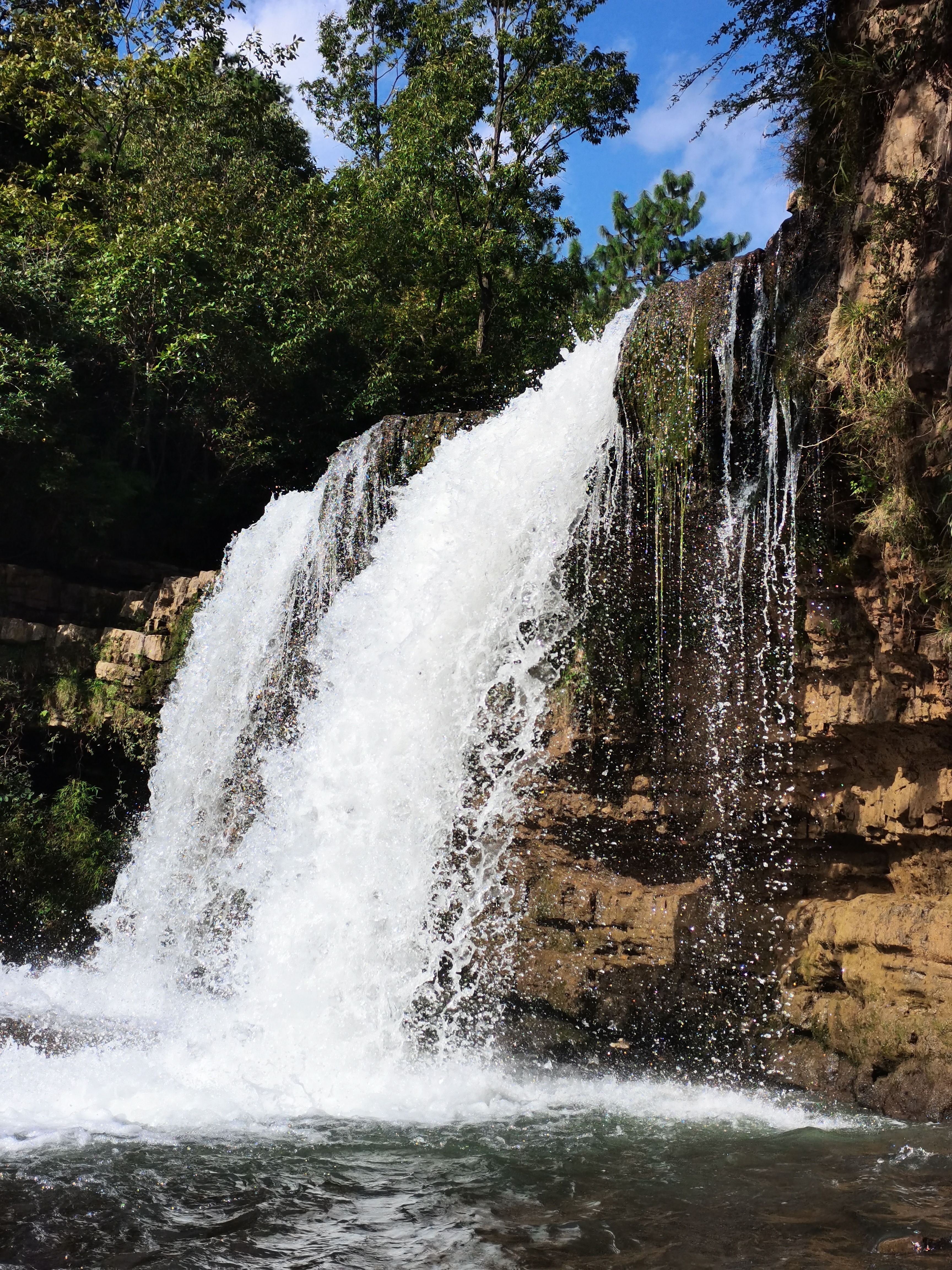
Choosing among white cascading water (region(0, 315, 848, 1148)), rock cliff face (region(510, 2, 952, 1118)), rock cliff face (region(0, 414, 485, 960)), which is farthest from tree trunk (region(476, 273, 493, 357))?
rock cliff face (region(510, 2, 952, 1118))

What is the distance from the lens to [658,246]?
25.1 meters

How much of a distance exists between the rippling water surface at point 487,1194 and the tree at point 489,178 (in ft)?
48.8

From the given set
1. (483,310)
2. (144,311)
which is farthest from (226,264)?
(483,310)

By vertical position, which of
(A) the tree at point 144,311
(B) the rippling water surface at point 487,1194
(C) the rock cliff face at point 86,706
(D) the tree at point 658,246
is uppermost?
(D) the tree at point 658,246

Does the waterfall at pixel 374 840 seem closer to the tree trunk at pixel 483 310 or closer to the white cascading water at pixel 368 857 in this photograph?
the white cascading water at pixel 368 857

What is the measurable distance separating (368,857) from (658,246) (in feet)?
70.6

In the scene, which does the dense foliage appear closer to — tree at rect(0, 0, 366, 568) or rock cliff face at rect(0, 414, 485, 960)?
tree at rect(0, 0, 366, 568)

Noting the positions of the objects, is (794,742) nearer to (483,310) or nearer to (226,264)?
(226,264)

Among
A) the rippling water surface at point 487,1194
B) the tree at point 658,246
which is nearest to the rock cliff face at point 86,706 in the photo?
the rippling water surface at point 487,1194

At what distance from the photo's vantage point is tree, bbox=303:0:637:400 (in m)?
19.0

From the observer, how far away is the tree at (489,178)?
1900 centimetres

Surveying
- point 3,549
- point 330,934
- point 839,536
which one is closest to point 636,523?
point 839,536

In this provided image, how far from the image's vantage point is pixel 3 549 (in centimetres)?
1354

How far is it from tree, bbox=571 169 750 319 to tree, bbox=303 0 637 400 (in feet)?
11.9
